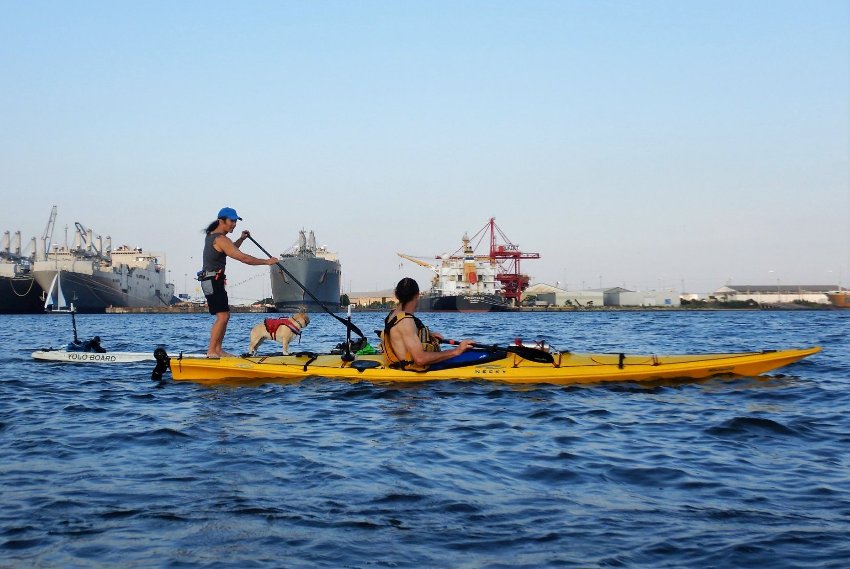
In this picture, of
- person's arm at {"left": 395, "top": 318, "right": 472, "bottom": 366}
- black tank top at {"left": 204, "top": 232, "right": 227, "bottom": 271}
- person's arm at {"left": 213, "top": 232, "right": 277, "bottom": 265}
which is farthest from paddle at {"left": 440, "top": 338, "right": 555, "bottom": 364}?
black tank top at {"left": 204, "top": 232, "right": 227, "bottom": 271}

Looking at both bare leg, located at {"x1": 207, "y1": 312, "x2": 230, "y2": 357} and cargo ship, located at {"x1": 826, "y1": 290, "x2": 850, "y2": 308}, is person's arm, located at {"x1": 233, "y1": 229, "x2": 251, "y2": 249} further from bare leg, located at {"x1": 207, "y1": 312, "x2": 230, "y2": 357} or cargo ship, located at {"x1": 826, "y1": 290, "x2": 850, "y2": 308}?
cargo ship, located at {"x1": 826, "y1": 290, "x2": 850, "y2": 308}

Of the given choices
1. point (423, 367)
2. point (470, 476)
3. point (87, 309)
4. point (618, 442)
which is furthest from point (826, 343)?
point (87, 309)

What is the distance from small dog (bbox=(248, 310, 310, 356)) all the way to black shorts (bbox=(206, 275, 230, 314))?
105 cm

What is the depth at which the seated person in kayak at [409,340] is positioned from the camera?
32.4ft

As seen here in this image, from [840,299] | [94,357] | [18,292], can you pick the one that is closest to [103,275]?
[18,292]

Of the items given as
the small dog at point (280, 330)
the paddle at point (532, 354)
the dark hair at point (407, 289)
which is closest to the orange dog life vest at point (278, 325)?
the small dog at point (280, 330)

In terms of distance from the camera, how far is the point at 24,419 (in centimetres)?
844

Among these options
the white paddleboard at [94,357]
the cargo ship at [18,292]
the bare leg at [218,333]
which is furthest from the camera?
the cargo ship at [18,292]

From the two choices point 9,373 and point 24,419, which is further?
point 9,373

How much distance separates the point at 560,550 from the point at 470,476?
172 cm

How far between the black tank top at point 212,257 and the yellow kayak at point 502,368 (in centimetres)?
139

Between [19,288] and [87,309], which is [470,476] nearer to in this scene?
[19,288]

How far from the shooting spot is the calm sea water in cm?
398

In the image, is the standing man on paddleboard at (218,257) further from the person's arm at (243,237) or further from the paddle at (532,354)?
the paddle at (532,354)
